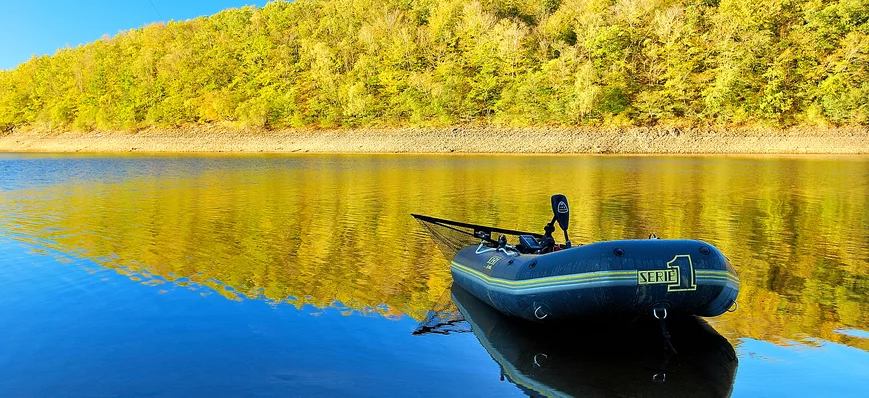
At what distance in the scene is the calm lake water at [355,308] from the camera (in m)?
7.41

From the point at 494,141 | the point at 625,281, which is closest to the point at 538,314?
the point at 625,281

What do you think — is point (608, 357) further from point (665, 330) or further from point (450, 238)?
point (450, 238)

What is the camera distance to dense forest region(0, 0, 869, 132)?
260ft

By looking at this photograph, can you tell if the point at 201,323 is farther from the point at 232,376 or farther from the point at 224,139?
the point at 224,139

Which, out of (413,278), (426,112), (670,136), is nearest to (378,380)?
(413,278)

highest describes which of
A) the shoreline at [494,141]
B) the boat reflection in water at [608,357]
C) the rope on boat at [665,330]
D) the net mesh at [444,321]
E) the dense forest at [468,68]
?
the dense forest at [468,68]

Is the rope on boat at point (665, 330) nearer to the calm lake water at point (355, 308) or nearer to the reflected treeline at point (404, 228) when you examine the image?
the calm lake water at point (355, 308)

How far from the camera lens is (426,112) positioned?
9006cm

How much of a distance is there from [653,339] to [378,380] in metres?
4.20

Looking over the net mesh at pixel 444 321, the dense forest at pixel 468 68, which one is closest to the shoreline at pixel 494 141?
the dense forest at pixel 468 68

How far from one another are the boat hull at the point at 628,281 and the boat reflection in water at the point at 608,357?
0.49 m

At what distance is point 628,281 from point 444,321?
322cm

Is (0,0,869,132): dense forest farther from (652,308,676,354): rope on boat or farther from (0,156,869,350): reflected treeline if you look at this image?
(652,308,676,354): rope on boat

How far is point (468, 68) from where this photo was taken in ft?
327
